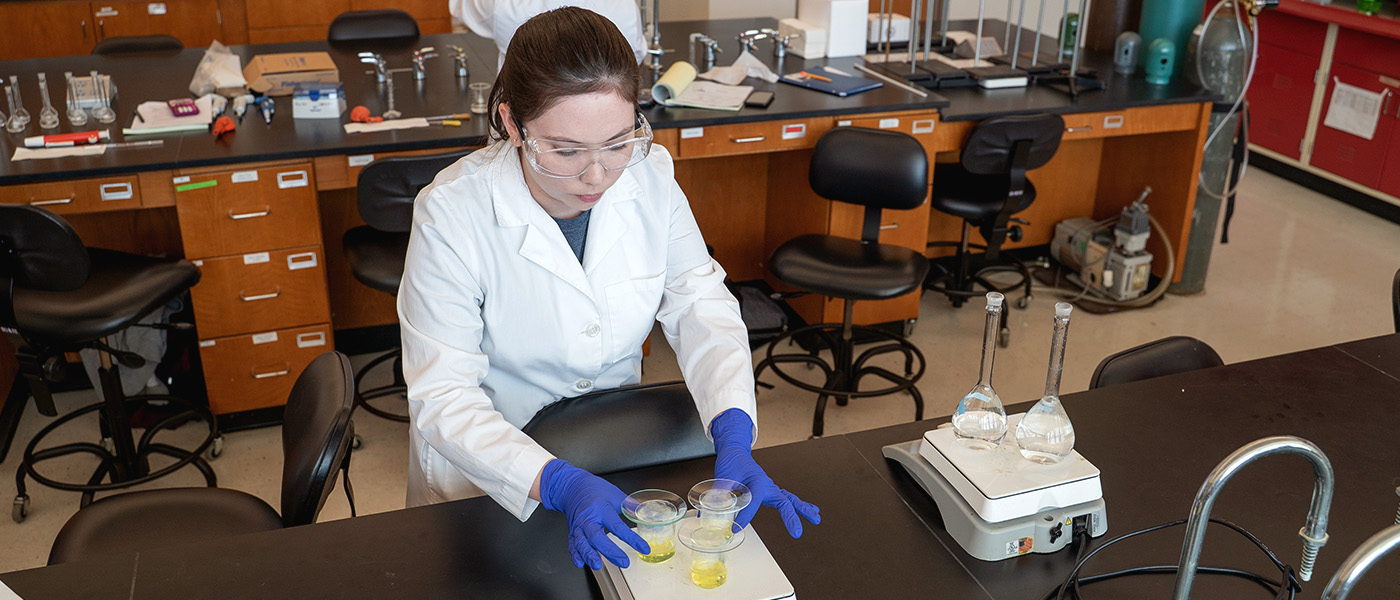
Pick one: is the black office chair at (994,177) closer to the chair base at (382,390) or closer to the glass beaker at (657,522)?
the chair base at (382,390)

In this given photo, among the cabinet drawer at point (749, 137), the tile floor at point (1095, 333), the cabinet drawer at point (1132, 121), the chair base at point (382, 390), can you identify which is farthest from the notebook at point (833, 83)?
the chair base at point (382, 390)

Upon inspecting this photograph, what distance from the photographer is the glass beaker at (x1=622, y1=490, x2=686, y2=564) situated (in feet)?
4.31

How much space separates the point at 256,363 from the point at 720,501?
2.17 m

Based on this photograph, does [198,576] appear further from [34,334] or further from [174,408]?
[174,408]

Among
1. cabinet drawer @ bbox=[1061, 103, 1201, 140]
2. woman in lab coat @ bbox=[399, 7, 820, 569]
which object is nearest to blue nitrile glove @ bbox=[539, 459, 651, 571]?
woman in lab coat @ bbox=[399, 7, 820, 569]

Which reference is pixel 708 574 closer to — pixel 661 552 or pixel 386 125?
pixel 661 552

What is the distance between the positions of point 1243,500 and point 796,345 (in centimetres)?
225

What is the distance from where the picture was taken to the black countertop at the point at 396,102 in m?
2.87

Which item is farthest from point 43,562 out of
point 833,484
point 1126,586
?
point 1126,586

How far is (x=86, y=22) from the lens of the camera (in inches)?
203

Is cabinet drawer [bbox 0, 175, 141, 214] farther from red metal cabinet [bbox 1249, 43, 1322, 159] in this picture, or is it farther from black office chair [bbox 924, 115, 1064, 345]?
red metal cabinet [bbox 1249, 43, 1322, 159]

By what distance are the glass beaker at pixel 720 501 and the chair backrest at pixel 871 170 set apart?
1.89 metres

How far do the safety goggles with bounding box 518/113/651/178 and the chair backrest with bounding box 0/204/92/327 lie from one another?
1.44 m

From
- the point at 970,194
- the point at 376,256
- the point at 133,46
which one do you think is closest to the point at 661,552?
the point at 376,256
